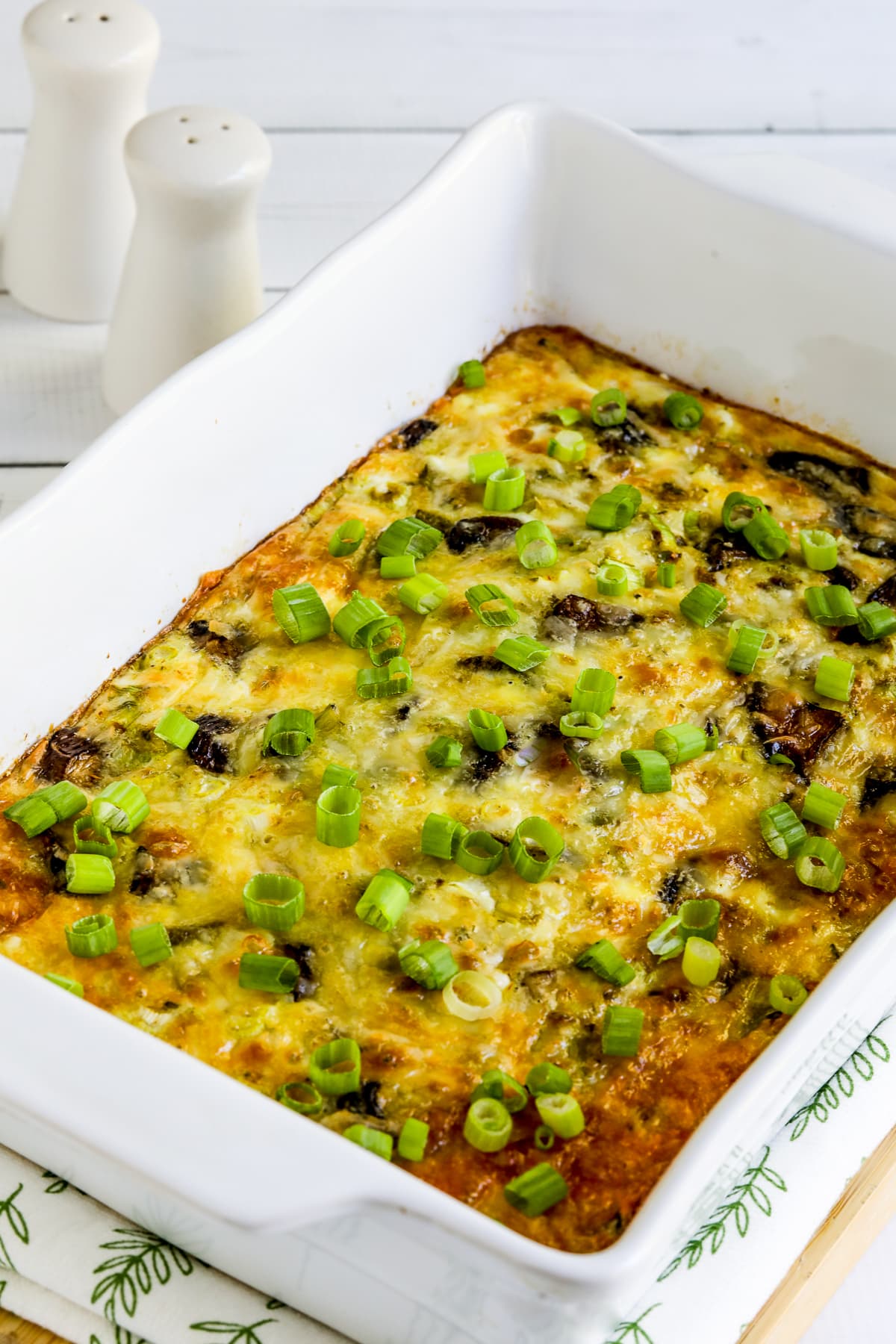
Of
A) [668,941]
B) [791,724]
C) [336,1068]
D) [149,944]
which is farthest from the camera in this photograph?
[791,724]

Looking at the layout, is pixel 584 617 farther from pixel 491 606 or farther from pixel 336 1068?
pixel 336 1068

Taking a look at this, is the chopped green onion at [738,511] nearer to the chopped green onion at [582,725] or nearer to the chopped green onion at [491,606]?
the chopped green onion at [491,606]

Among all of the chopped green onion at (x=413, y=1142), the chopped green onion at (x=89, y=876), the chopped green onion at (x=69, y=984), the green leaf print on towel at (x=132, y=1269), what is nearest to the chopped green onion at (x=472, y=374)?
the chopped green onion at (x=89, y=876)

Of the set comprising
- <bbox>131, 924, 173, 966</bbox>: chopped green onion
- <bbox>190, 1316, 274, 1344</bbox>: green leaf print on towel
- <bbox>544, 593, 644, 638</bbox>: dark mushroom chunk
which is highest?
<bbox>544, 593, 644, 638</bbox>: dark mushroom chunk

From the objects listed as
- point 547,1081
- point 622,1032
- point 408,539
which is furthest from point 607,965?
point 408,539

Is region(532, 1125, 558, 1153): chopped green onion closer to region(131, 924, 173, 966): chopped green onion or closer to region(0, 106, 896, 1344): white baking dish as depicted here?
region(0, 106, 896, 1344): white baking dish

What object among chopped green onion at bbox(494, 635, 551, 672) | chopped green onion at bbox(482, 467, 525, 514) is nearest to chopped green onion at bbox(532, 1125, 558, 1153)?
chopped green onion at bbox(494, 635, 551, 672)
